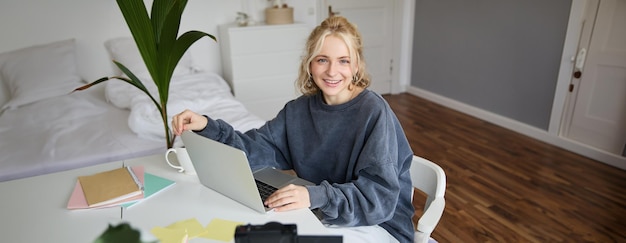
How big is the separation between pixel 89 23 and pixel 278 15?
1.51 m

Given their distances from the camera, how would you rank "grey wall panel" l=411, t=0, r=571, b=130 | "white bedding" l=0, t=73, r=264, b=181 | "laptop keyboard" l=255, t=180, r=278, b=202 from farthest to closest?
"grey wall panel" l=411, t=0, r=571, b=130, "white bedding" l=0, t=73, r=264, b=181, "laptop keyboard" l=255, t=180, r=278, b=202

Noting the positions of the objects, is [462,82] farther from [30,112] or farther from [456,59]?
[30,112]

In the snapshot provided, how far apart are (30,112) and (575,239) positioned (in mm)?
3196

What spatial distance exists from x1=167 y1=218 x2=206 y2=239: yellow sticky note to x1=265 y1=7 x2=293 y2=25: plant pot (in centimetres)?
275

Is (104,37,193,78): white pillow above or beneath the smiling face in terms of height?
beneath

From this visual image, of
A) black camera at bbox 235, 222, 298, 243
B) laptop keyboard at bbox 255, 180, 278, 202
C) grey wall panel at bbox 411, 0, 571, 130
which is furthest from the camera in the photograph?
grey wall panel at bbox 411, 0, 571, 130

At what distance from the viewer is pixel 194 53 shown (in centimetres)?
356

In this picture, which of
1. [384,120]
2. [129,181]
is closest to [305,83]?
[384,120]

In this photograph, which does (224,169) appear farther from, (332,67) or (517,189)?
(517,189)

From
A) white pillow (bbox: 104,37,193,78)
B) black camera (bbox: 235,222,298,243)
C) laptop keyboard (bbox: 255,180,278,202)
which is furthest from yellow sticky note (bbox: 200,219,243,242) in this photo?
white pillow (bbox: 104,37,193,78)

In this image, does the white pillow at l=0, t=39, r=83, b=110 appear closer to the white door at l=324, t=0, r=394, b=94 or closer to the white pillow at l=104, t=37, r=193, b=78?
the white pillow at l=104, t=37, r=193, b=78

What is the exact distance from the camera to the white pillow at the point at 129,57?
3069 millimetres

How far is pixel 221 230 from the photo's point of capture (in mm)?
916

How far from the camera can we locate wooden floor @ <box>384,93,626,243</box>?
81.7 inches
